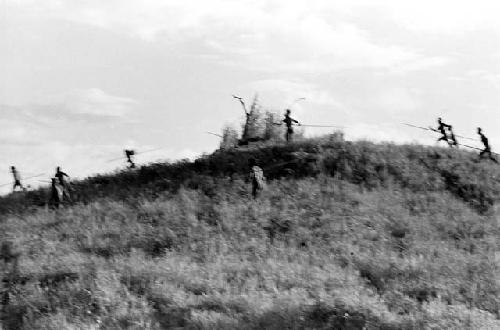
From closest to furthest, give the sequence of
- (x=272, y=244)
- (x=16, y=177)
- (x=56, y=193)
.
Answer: (x=272, y=244)
(x=56, y=193)
(x=16, y=177)

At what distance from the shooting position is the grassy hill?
10.6m

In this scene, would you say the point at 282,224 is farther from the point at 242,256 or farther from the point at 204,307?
the point at 204,307

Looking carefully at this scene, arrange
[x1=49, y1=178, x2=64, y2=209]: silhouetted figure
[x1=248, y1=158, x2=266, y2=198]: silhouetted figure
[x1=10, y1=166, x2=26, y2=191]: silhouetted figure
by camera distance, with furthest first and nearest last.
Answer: [x1=10, y1=166, x2=26, y2=191]: silhouetted figure < [x1=49, y1=178, x2=64, y2=209]: silhouetted figure < [x1=248, y1=158, x2=266, y2=198]: silhouetted figure

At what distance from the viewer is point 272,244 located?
745 inches

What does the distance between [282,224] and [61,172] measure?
12821 millimetres

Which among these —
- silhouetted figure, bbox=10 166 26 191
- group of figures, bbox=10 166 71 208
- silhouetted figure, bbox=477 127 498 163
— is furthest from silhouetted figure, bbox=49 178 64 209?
silhouetted figure, bbox=477 127 498 163

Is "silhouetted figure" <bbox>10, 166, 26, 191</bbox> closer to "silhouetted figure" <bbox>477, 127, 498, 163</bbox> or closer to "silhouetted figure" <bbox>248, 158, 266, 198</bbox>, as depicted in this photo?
"silhouetted figure" <bbox>248, 158, 266, 198</bbox>

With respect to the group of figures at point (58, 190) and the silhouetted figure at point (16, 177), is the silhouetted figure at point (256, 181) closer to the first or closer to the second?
the group of figures at point (58, 190)

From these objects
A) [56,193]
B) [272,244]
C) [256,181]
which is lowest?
[272,244]

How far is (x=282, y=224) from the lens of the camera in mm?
21281

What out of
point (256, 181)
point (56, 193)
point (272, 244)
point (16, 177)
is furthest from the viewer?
point (16, 177)

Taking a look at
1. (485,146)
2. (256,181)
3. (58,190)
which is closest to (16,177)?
(58,190)

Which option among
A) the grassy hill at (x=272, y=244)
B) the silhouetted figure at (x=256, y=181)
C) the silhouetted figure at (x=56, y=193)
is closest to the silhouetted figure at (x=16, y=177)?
the grassy hill at (x=272, y=244)

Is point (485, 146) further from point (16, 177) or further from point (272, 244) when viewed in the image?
point (16, 177)
